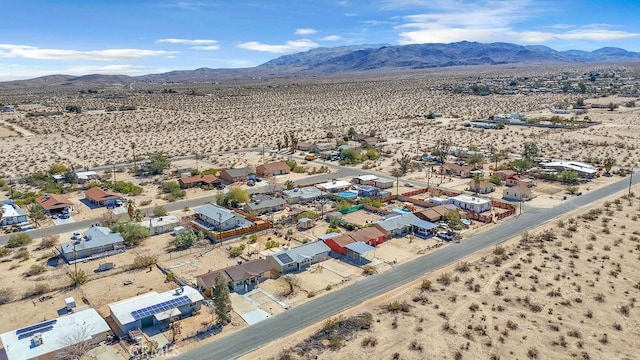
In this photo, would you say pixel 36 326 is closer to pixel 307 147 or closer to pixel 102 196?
pixel 102 196

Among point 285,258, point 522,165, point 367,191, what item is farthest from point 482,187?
point 285,258

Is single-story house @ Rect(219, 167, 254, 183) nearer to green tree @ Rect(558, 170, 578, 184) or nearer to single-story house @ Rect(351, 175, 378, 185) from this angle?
single-story house @ Rect(351, 175, 378, 185)

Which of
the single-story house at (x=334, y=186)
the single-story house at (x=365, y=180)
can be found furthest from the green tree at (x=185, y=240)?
the single-story house at (x=365, y=180)

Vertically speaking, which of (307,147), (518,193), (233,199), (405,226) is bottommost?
(518,193)

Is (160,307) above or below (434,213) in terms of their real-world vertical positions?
above

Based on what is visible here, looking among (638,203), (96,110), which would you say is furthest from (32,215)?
(96,110)

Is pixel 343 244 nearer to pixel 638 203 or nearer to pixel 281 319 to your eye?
pixel 281 319

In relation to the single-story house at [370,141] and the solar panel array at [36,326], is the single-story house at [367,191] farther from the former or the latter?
the solar panel array at [36,326]
